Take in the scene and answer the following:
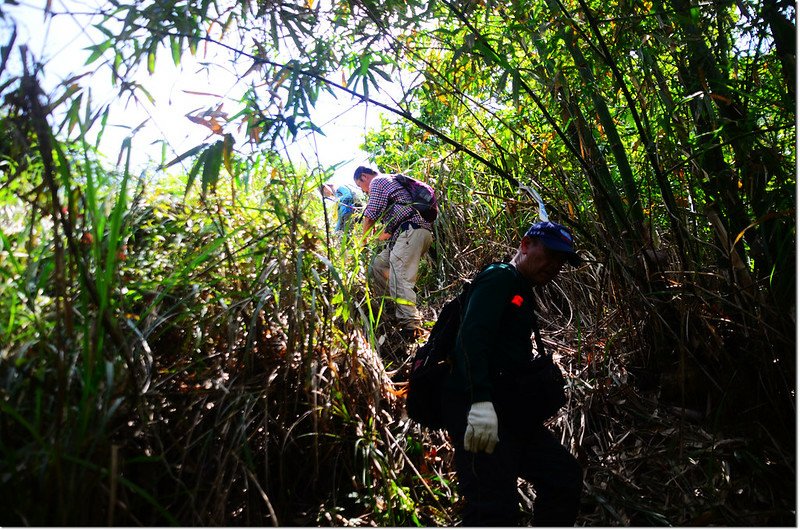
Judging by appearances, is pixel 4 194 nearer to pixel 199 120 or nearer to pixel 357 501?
pixel 199 120

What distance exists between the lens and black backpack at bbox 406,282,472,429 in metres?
2.38

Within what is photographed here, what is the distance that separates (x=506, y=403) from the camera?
2.33m

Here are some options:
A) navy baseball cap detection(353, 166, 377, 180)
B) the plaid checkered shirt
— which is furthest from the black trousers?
navy baseball cap detection(353, 166, 377, 180)

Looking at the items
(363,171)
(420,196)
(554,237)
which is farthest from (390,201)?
(554,237)

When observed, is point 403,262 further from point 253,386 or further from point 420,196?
point 253,386

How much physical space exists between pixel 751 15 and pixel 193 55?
7.94 ft

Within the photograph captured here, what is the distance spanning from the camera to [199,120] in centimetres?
213

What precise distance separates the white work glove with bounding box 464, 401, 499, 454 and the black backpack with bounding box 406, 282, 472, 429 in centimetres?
27

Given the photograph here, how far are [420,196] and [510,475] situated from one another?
2543mm

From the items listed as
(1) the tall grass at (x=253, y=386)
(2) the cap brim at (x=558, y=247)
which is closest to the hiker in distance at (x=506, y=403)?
(2) the cap brim at (x=558, y=247)

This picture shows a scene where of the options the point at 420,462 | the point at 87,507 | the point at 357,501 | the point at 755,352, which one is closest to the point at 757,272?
the point at 755,352

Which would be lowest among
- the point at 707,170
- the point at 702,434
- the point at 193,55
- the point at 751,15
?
the point at 702,434

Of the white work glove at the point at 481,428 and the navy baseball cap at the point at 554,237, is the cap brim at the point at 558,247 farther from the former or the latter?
the white work glove at the point at 481,428

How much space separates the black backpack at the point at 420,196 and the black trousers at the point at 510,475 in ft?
7.25
